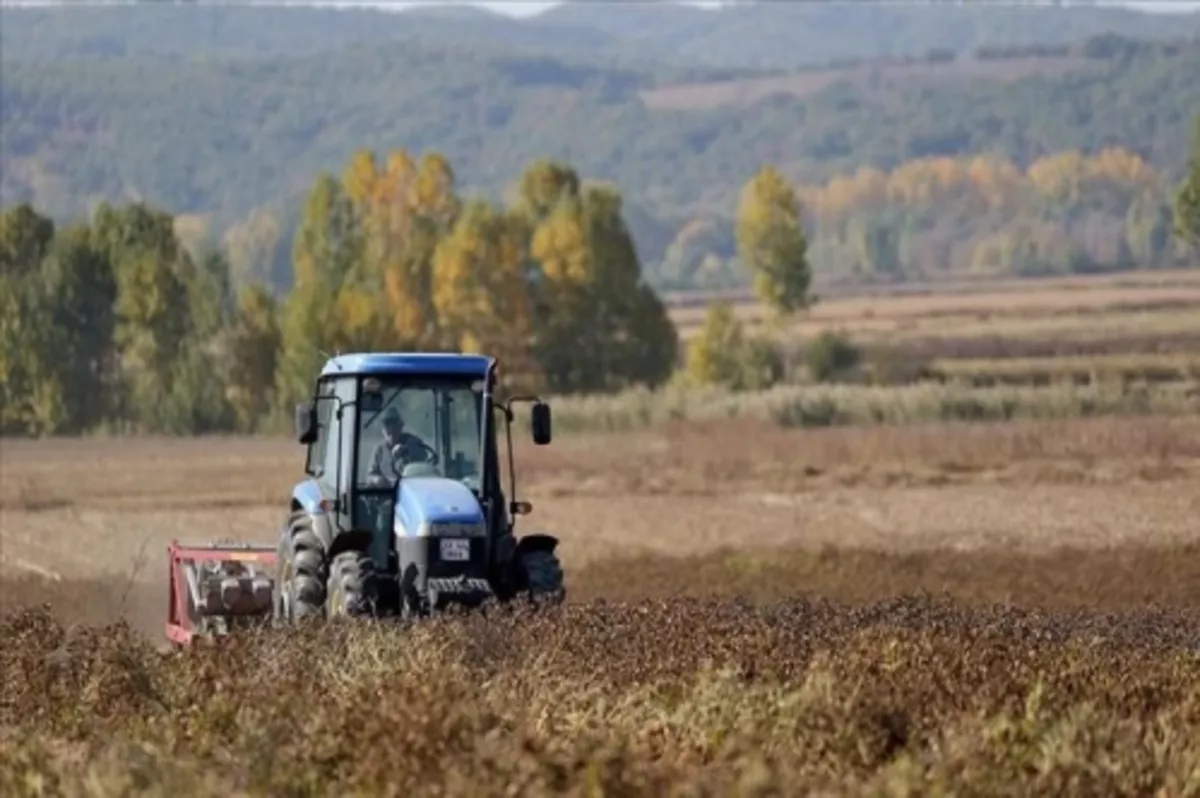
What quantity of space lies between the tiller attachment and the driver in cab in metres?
1.64

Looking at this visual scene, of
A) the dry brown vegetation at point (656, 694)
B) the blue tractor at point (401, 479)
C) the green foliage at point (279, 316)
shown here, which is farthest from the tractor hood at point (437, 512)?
the green foliage at point (279, 316)

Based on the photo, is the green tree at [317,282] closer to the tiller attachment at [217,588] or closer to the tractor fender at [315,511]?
the tiller attachment at [217,588]

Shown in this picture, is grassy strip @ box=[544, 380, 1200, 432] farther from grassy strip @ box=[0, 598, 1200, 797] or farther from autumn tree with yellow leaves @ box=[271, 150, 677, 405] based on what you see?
grassy strip @ box=[0, 598, 1200, 797]

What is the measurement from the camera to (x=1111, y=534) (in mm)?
32844

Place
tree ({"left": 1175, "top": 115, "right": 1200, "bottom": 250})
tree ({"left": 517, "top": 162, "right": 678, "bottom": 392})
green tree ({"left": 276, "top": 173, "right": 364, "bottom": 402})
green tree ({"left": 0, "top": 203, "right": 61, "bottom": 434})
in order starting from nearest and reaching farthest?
green tree ({"left": 276, "top": 173, "right": 364, "bottom": 402}) < green tree ({"left": 0, "top": 203, "right": 61, "bottom": 434}) < tree ({"left": 517, "top": 162, "right": 678, "bottom": 392}) < tree ({"left": 1175, "top": 115, "right": 1200, "bottom": 250})

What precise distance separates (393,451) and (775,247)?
225ft

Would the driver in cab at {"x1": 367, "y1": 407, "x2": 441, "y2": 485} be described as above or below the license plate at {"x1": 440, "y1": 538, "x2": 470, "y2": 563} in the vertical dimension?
above

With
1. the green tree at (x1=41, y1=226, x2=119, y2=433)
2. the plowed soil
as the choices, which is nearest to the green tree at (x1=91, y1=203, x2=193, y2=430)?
the green tree at (x1=41, y1=226, x2=119, y2=433)

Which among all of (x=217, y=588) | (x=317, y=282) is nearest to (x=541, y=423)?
(x=217, y=588)

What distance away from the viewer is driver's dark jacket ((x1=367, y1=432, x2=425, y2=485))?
58.1 ft

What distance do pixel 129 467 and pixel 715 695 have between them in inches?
1683

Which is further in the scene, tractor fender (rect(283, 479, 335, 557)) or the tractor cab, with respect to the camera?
tractor fender (rect(283, 479, 335, 557))

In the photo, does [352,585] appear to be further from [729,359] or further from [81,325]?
[81,325]

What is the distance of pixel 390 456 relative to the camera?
1777 cm
